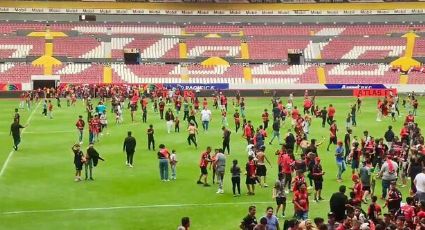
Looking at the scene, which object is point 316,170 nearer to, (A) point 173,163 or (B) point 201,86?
(A) point 173,163

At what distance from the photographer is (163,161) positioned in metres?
26.4

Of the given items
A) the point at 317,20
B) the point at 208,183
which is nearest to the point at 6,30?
the point at 317,20

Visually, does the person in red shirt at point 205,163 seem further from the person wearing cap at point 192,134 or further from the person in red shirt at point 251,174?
the person wearing cap at point 192,134

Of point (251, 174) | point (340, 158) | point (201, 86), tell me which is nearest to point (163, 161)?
point (251, 174)

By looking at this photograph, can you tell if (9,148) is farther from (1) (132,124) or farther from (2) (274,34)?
(2) (274,34)

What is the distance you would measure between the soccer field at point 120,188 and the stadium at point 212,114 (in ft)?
0.32

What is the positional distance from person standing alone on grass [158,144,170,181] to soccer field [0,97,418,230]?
1.40ft

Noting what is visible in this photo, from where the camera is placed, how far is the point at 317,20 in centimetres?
8556

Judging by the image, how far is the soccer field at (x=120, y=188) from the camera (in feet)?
70.4

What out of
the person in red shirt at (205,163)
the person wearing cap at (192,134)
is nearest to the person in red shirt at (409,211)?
the person in red shirt at (205,163)

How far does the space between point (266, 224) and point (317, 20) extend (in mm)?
71517

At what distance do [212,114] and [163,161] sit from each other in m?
21.5

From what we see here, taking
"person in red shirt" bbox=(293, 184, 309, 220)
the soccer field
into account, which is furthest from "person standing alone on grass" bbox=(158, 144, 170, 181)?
"person in red shirt" bbox=(293, 184, 309, 220)

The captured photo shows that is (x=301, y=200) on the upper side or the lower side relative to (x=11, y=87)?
lower
